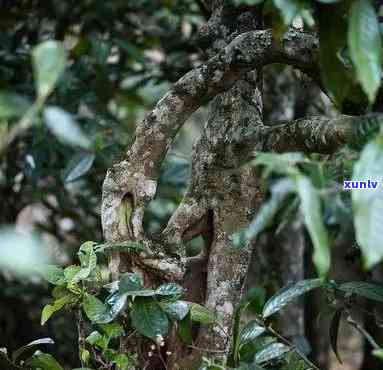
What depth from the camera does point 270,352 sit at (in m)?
1.13

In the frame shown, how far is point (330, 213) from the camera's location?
81 centimetres

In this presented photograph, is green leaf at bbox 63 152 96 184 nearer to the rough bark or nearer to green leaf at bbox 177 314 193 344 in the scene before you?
the rough bark

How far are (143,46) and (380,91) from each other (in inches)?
57.1

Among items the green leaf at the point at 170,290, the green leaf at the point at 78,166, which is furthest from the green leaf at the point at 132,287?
the green leaf at the point at 78,166

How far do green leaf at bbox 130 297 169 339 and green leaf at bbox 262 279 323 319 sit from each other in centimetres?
18

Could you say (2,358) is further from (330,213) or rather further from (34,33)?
(34,33)

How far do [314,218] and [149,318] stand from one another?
511mm

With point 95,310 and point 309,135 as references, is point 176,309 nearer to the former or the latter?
point 95,310

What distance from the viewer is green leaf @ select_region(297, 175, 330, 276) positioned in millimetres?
684

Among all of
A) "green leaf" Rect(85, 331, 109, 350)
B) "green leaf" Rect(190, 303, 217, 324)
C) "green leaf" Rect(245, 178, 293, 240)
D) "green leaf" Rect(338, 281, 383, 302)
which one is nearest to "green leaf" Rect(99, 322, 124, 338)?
"green leaf" Rect(85, 331, 109, 350)

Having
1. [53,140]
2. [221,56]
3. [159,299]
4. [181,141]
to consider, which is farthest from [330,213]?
[181,141]

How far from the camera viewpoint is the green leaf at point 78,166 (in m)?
2.01

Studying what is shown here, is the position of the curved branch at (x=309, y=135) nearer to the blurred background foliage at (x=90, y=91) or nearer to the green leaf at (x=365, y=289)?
the green leaf at (x=365, y=289)

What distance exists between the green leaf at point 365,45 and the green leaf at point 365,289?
0.53 metres
